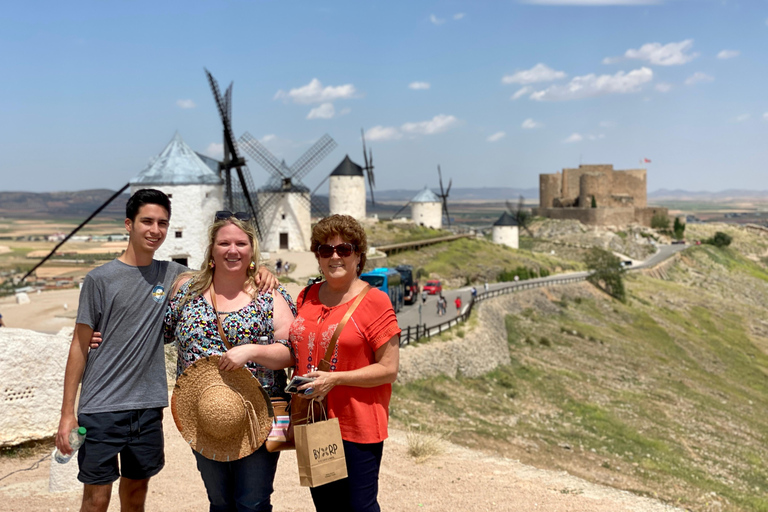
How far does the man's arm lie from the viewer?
3.59 m

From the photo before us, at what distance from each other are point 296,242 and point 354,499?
33.9 metres

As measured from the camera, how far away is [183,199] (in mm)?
22422

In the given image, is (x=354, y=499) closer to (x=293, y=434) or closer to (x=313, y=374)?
(x=293, y=434)

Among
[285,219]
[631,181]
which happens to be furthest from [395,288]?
[631,181]

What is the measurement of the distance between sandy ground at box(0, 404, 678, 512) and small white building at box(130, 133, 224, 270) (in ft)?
49.5

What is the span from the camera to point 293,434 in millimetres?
3525

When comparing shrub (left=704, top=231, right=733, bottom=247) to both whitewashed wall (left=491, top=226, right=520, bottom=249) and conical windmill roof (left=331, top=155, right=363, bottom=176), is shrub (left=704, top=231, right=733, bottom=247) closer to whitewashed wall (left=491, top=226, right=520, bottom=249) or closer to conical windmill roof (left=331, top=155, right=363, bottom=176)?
whitewashed wall (left=491, top=226, right=520, bottom=249)

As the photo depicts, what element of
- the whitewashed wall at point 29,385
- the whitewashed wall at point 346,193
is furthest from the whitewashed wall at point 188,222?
the whitewashed wall at point 346,193

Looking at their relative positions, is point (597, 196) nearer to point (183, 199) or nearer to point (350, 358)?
point (183, 199)

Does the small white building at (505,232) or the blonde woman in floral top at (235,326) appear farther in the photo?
the small white building at (505,232)

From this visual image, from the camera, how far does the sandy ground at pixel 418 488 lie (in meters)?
5.88

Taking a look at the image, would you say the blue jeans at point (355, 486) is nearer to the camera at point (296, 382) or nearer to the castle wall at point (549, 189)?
the camera at point (296, 382)

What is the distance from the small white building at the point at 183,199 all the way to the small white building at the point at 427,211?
3481 centimetres

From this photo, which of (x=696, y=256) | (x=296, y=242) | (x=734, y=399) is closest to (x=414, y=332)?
(x=734, y=399)
